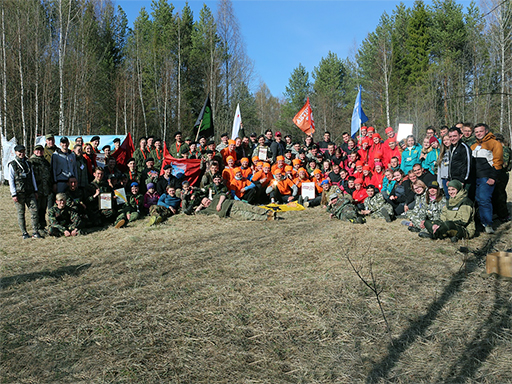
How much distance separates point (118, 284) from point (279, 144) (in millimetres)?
8085

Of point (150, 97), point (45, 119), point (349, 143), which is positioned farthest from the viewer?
point (150, 97)

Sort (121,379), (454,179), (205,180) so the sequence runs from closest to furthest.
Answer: (121,379)
(454,179)
(205,180)

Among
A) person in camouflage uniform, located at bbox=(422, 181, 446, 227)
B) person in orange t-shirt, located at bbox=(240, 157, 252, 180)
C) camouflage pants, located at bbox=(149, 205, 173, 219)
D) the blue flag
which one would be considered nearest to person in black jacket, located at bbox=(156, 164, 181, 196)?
camouflage pants, located at bbox=(149, 205, 173, 219)

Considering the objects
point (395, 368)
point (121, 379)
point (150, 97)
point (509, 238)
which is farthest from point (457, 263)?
point (150, 97)

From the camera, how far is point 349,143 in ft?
36.2

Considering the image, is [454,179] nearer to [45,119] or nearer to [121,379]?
[121,379]

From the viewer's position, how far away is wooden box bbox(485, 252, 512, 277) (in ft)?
14.5

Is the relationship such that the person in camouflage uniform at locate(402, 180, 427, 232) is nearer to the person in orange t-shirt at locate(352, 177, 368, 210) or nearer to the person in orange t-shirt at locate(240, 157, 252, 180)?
the person in orange t-shirt at locate(352, 177, 368, 210)

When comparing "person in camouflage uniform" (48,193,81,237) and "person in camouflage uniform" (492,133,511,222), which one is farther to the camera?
"person in camouflage uniform" (492,133,511,222)

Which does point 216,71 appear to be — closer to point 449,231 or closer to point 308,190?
point 308,190

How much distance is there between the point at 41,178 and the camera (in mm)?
7445

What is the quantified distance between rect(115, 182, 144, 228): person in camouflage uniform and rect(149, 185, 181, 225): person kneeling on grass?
326 mm

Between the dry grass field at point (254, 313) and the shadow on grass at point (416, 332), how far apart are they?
1 centimetres

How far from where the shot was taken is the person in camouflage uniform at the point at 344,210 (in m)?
7.77
